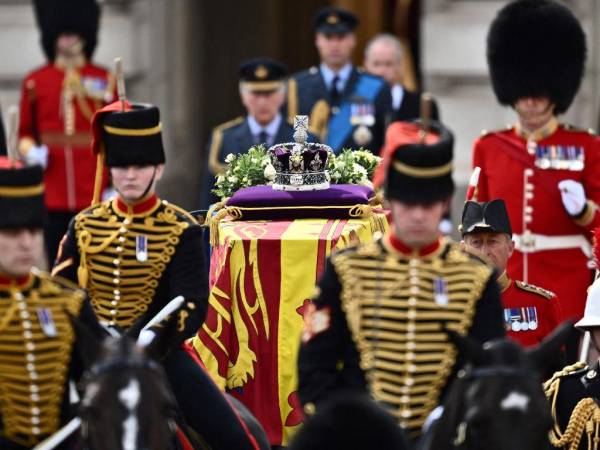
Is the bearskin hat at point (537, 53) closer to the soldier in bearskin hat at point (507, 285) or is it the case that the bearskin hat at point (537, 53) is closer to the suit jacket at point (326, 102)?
the soldier in bearskin hat at point (507, 285)

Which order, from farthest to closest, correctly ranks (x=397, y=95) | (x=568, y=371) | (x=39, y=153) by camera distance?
(x=397, y=95), (x=39, y=153), (x=568, y=371)

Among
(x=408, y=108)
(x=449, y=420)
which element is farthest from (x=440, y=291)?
(x=408, y=108)

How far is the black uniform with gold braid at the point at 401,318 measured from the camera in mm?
7379

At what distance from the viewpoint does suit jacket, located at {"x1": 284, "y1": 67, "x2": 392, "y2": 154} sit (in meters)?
14.8

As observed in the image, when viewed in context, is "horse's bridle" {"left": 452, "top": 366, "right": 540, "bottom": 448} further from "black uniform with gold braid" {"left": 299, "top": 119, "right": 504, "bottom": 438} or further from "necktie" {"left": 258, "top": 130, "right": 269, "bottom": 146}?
"necktie" {"left": 258, "top": 130, "right": 269, "bottom": 146}

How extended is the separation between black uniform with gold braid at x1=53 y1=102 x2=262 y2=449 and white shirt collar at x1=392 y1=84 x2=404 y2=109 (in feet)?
21.8

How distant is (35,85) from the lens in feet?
49.4

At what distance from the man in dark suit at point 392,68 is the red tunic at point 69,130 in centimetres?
204

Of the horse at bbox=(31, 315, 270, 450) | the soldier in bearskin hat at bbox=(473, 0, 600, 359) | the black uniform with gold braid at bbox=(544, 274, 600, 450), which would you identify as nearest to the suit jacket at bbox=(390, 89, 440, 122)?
the soldier in bearskin hat at bbox=(473, 0, 600, 359)

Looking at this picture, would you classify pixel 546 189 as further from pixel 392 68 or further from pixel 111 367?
pixel 111 367

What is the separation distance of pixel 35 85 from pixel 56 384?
7.85m

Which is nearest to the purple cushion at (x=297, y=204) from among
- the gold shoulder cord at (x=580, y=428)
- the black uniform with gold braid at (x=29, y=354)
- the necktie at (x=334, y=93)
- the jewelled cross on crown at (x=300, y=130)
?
the jewelled cross on crown at (x=300, y=130)

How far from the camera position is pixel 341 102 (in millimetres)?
14930

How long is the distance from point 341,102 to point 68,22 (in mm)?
2040
